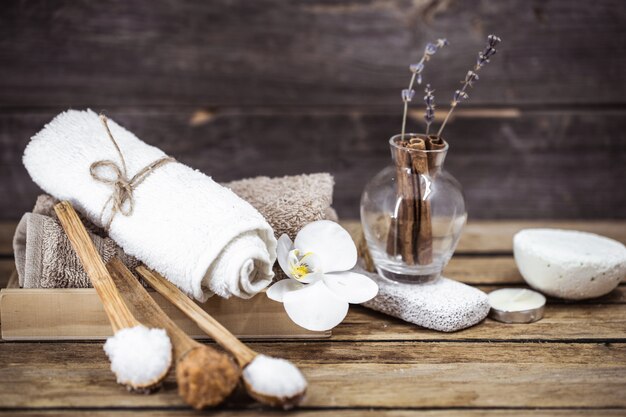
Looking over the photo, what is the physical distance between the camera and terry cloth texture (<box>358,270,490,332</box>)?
27.4 inches

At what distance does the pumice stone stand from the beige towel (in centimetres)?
25

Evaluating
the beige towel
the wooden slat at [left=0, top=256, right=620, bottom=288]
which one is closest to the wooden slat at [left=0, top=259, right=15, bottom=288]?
the wooden slat at [left=0, top=256, right=620, bottom=288]

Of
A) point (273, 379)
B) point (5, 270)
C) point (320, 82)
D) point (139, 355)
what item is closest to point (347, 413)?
point (273, 379)

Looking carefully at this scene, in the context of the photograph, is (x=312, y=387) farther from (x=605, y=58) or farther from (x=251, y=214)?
(x=605, y=58)

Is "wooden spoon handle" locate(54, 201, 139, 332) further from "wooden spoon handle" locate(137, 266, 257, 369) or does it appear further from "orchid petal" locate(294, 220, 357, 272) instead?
"orchid petal" locate(294, 220, 357, 272)

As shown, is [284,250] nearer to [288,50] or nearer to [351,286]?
[351,286]

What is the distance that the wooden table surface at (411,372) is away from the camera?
1.83ft

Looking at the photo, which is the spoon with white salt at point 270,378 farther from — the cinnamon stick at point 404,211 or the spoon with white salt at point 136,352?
the cinnamon stick at point 404,211

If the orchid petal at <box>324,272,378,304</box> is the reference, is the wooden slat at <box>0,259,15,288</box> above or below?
below

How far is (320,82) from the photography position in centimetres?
108

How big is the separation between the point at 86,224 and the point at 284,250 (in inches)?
8.8

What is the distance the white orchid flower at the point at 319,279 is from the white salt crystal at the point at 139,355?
14 centimetres

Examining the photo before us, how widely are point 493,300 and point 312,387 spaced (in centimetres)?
28

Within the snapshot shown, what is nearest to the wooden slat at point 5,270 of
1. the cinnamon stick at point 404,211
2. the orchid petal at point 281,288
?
the orchid petal at point 281,288
